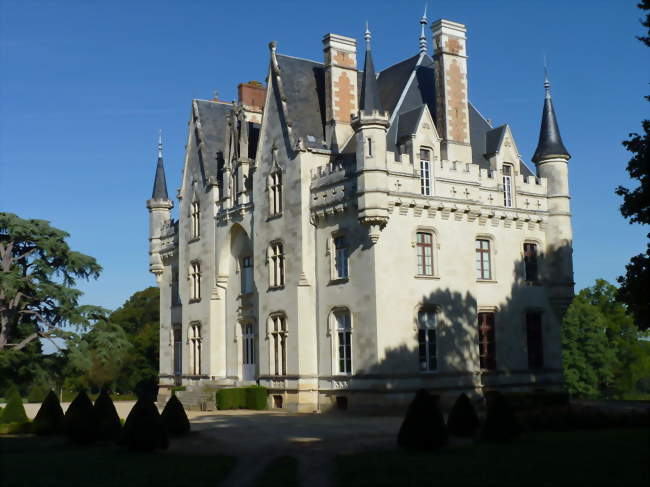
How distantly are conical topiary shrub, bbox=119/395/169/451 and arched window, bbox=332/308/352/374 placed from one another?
13.7 meters

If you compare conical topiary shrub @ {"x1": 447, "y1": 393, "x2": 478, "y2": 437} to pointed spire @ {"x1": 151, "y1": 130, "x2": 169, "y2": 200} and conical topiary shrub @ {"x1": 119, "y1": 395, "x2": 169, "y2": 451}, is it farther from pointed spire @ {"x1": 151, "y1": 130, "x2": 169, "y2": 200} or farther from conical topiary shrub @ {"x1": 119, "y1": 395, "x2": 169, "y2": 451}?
pointed spire @ {"x1": 151, "y1": 130, "x2": 169, "y2": 200}

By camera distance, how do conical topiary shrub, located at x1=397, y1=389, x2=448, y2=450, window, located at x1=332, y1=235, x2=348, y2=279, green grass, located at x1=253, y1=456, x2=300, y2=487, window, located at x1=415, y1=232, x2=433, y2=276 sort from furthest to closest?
1. window, located at x1=332, y1=235, x2=348, y2=279
2. window, located at x1=415, y1=232, x2=433, y2=276
3. conical topiary shrub, located at x1=397, y1=389, x2=448, y2=450
4. green grass, located at x1=253, y1=456, x2=300, y2=487

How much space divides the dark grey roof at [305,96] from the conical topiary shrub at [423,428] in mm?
18675

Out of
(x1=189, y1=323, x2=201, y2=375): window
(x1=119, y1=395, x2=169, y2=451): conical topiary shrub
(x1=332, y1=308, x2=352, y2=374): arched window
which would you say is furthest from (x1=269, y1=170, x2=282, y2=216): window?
(x1=119, y1=395, x2=169, y2=451): conical topiary shrub

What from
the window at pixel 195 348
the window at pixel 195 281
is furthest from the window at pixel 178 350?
the window at pixel 195 281

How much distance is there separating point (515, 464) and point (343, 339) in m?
17.1

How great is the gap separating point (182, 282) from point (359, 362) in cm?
1634

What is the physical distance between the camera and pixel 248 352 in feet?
134

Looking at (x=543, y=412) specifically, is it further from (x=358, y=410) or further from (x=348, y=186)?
(x=348, y=186)

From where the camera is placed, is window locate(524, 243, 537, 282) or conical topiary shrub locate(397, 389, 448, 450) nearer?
conical topiary shrub locate(397, 389, 448, 450)

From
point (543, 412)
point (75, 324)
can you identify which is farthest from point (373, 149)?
point (75, 324)

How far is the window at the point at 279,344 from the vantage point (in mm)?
36562

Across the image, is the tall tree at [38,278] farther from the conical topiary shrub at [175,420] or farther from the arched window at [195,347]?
the conical topiary shrub at [175,420]

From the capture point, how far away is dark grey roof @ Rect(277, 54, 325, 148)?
123 feet
